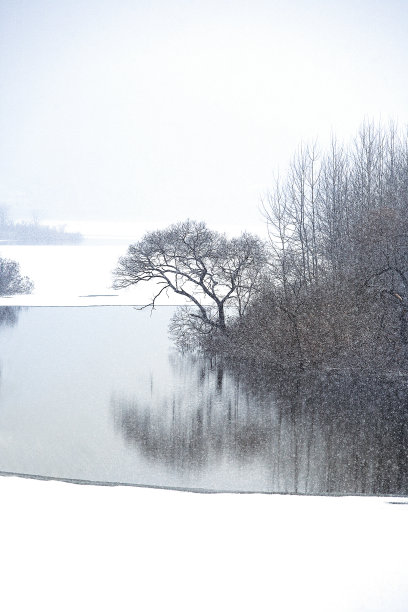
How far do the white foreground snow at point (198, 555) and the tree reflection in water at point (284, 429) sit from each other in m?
3.03

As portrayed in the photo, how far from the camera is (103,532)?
5.66 meters

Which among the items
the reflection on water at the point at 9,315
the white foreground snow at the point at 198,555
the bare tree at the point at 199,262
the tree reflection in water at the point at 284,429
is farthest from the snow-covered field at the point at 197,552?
the reflection on water at the point at 9,315

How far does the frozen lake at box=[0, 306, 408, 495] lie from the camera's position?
1008 centimetres

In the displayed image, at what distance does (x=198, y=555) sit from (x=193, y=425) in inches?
310

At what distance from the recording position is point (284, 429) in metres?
12.7

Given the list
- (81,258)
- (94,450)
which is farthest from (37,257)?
(94,450)

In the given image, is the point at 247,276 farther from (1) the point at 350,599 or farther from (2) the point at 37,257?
(2) the point at 37,257

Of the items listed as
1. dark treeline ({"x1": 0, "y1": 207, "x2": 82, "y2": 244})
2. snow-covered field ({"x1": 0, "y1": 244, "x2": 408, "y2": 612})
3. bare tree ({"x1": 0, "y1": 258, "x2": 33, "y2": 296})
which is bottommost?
snow-covered field ({"x1": 0, "y1": 244, "x2": 408, "y2": 612})

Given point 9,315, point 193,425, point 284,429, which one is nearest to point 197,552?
point 284,429

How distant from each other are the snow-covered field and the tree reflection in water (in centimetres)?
273

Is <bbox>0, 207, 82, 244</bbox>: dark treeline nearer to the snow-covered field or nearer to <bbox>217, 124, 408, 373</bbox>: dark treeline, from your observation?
<bbox>217, 124, 408, 373</bbox>: dark treeline

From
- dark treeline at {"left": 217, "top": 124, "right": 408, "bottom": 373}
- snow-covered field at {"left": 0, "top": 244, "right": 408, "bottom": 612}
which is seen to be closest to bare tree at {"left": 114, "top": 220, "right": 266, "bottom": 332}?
dark treeline at {"left": 217, "top": 124, "right": 408, "bottom": 373}

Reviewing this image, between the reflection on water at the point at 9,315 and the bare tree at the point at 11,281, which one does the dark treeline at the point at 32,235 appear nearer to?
the bare tree at the point at 11,281

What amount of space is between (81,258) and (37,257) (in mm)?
4378
